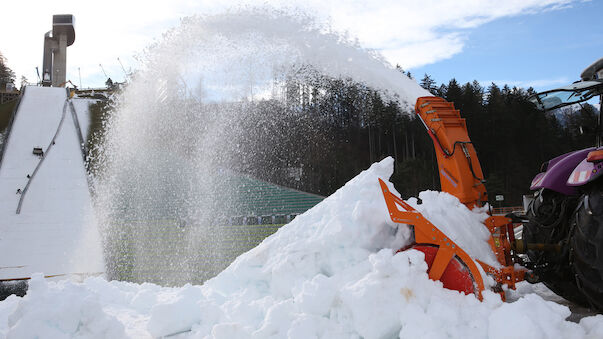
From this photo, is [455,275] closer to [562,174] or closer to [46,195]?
[562,174]

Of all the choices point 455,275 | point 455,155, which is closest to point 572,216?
point 455,155

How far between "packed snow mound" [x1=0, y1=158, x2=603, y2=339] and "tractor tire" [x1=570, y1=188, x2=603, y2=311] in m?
0.23

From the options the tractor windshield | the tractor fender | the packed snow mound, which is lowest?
the packed snow mound

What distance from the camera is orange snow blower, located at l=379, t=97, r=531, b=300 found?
276 cm

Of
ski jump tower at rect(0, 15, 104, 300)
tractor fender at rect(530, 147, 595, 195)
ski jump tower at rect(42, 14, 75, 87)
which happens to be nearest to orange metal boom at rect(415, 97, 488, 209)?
tractor fender at rect(530, 147, 595, 195)

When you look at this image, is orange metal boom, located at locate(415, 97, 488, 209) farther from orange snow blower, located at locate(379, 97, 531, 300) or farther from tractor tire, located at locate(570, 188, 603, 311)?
tractor tire, located at locate(570, 188, 603, 311)

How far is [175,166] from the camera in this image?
51.8 ft

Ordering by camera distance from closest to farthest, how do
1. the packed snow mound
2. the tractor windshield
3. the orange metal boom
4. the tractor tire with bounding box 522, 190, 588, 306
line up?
the packed snow mound < the tractor windshield < the tractor tire with bounding box 522, 190, 588, 306 < the orange metal boom

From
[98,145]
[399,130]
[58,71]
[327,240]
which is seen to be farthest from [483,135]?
[58,71]

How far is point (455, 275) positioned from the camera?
9.05 ft

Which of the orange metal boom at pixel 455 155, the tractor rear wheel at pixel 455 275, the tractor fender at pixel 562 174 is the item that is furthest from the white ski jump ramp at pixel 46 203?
the tractor fender at pixel 562 174

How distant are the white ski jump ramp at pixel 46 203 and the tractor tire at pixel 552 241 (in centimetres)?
969

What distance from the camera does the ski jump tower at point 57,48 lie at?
107ft

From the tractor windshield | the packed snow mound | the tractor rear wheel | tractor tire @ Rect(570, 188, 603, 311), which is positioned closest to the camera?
the packed snow mound
